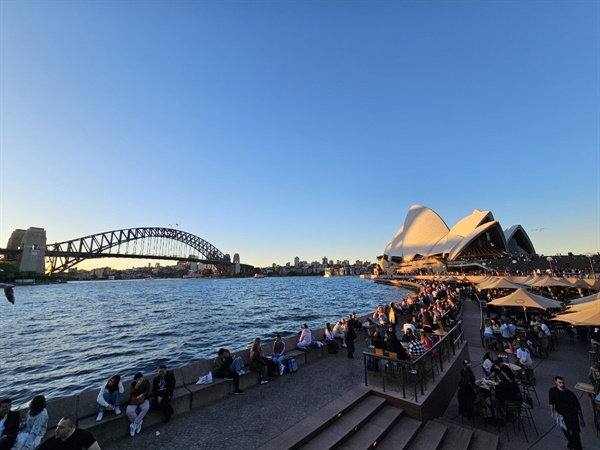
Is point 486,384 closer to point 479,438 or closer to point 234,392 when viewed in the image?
point 479,438

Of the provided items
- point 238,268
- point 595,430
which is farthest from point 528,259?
point 238,268

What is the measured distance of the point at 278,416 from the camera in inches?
213

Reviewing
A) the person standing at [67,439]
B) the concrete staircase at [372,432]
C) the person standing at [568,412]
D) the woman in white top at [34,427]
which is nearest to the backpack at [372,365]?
the concrete staircase at [372,432]

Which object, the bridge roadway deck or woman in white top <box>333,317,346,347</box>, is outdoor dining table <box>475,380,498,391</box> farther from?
woman in white top <box>333,317,346,347</box>

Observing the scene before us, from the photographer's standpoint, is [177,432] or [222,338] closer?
[177,432]

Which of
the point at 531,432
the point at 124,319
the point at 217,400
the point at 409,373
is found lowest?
the point at 124,319

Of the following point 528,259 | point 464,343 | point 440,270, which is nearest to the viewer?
point 464,343

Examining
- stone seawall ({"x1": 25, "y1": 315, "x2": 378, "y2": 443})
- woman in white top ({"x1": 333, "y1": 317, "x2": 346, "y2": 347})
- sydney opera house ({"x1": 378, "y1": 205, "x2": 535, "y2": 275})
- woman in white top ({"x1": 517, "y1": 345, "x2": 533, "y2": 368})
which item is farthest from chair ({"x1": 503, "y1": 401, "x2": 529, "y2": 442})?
sydney opera house ({"x1": 378, "y1": 205, "x2": 535, "y2": 275})

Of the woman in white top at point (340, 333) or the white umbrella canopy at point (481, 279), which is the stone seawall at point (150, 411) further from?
the white umbrella canopy at point (481, 279)

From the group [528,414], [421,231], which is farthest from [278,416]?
[421,231]

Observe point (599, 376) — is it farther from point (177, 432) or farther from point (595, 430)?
point (177, 432)

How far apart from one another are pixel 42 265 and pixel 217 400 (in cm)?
11618

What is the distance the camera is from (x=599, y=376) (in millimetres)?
6230

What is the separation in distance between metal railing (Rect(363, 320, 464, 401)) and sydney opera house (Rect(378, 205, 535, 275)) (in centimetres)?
5492
